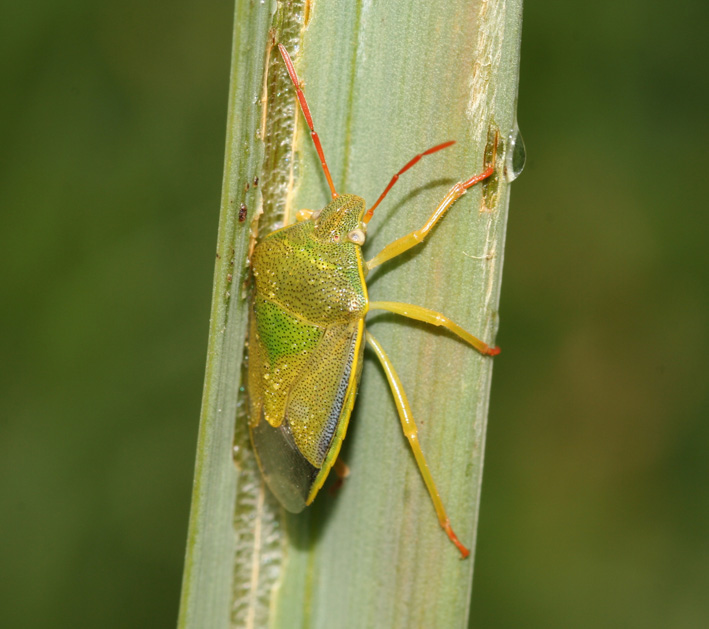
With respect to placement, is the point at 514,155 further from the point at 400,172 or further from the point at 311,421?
the point at 311,421

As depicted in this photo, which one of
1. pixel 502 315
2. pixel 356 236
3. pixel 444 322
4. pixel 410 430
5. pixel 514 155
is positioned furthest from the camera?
pixel 502 315

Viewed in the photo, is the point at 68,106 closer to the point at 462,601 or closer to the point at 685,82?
the point at 462,601

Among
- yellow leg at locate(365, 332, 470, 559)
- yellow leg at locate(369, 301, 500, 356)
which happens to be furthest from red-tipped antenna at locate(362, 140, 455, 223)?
yellow leg at locate(365, 332, 470, 559)

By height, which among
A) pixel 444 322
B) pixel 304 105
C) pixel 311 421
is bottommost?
pixel 311 421

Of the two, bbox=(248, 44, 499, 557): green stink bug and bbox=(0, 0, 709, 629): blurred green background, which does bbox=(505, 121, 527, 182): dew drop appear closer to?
bbox=(248, 44, 499, 557): green stink bug

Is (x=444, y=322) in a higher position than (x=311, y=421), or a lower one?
higher

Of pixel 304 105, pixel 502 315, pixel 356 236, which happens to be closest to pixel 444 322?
pixel 356 236

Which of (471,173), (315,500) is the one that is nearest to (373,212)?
(471,173)
